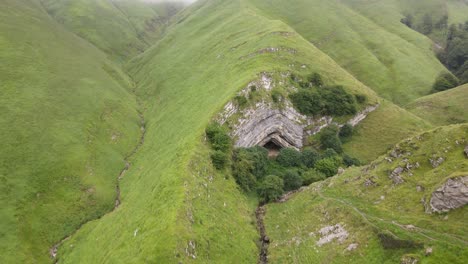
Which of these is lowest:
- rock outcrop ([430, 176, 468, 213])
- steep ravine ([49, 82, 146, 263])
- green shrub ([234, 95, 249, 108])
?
steep ravine ([49, 82, 146, 263])

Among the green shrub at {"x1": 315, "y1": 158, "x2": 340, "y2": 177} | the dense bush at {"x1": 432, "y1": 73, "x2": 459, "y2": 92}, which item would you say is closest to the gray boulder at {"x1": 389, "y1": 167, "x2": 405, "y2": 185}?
the green shrub at {"x1": 315, "y1": 158, "x2": 340, "y2": 177}

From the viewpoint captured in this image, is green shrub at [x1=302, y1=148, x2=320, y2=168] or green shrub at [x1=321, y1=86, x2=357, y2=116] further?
green shrub at [x1=321, y1=86, x2=357, y2=116]

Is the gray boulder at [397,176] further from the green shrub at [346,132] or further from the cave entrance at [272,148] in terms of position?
the green shrub at [346,132]

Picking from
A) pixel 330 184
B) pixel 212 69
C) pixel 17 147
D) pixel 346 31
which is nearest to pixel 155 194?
pixel 330 184

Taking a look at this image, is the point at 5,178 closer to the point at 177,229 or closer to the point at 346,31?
the point at 177,229

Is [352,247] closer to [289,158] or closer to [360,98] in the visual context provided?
[289,158]

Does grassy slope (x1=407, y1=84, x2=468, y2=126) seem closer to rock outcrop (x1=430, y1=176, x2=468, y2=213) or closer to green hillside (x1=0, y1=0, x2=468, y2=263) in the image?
green hillside (x1=0, y1=0, x2=468, y2=263)
